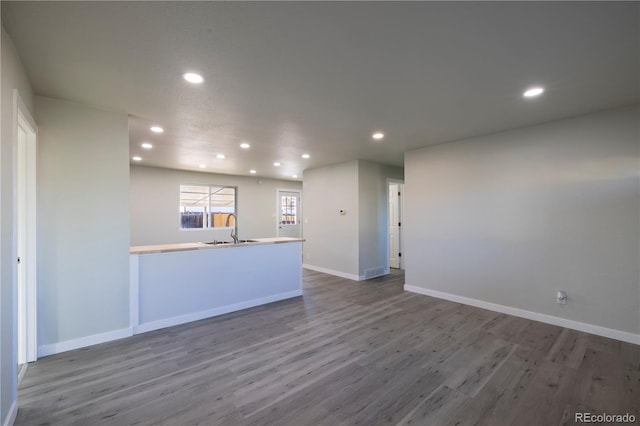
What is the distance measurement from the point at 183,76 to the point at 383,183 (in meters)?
4.70

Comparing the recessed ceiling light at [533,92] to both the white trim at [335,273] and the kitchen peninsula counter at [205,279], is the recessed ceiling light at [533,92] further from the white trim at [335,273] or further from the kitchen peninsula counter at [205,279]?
the white trim at [335,273]

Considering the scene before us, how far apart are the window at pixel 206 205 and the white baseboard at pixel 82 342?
4.49m

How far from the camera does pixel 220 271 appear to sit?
3881 mm

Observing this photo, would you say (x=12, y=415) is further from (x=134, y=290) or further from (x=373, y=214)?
(x=373, y=214)

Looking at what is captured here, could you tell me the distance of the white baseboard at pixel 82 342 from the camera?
2732 millimetres

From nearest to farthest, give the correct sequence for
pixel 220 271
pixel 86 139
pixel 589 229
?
pixel 86 139 < pixel 589 229 < pixel 220 271

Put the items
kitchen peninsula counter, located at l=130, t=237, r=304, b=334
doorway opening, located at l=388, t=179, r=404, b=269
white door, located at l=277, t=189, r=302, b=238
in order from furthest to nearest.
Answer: white door, located at l=277, t=189, r=302, b=238 < doorway opening, located at l=388, t=179, r=404, b=269 < kitchen peninsula counter, located at l=130, t=237, r=304, b=334

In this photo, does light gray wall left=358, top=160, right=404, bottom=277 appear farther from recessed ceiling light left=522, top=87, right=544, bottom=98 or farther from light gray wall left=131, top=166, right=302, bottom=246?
light gray wall left=131, top=166, right=302, bottom=246

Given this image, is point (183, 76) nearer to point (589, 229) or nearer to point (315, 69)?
point (315, 69)

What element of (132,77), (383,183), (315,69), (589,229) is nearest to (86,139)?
(132,77)

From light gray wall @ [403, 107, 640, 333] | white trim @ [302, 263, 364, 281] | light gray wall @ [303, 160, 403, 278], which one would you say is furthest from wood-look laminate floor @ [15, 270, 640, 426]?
light gray wall @ [303, 160, 403, 278]

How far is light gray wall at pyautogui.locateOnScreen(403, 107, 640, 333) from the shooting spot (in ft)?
10.1

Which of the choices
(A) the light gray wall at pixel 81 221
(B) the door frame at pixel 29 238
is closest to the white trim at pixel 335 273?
(A) the light gray wall at pixel 81 221

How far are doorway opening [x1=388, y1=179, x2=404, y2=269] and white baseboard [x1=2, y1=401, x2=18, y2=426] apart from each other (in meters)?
6.60
